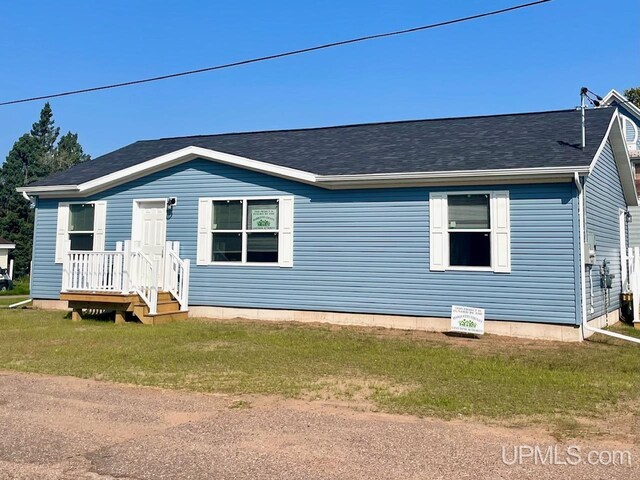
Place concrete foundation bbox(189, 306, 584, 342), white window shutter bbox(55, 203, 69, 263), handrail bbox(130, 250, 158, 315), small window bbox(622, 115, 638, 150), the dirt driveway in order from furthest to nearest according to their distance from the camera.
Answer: small window bbox(622, 115, 638, 150)
white window shutter bbox(55, 203, 69, 263)
handrail bbox(130, 250, 158, 315)
concrete foundation bbox(189, 306, 584, 342)
the dirt driveway

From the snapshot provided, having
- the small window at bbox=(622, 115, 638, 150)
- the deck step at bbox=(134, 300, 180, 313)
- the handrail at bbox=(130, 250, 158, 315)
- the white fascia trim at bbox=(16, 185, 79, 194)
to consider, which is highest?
the small window at bbox=(622, 115, 638, 150)

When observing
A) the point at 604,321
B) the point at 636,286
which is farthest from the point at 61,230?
the point at 636,286

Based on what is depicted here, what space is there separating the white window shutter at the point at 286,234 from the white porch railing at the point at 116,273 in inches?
89.7

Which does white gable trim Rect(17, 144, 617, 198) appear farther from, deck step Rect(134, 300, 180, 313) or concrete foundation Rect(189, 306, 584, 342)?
deck step Rect(134, 300, 180, 313)

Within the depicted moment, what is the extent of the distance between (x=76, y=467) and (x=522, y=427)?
139 inches

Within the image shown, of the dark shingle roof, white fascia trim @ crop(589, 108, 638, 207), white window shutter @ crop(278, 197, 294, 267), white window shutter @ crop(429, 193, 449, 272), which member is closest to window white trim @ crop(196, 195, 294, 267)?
white window shutter @ crop(278, 197, 294, 267)

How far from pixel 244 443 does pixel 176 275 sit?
7951mm

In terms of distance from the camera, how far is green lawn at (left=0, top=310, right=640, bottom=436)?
5570 mm

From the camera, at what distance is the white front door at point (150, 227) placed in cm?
1251

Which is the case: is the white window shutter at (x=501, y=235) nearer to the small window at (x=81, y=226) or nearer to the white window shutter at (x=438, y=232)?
the white window shutter at (x=438, y=232)

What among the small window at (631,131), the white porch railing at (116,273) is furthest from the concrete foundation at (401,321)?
the small window at (631,131)

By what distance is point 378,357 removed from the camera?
780 centimetres

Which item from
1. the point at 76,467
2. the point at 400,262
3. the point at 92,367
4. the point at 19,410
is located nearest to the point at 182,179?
the point at 400,262

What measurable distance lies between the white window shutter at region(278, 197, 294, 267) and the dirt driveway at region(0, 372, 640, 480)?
19.5ft
